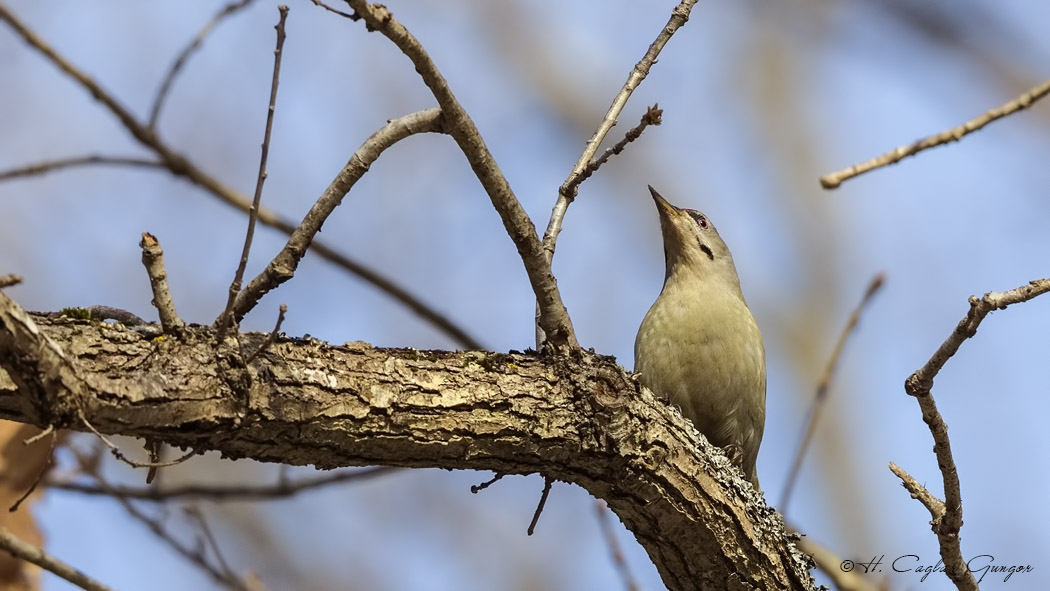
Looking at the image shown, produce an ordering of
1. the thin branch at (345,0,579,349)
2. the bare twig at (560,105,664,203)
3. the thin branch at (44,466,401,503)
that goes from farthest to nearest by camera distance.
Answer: the thin branch at (44,466,401,503) → the bare twig at (560,105,664,203) → the thin branch at (345,0,579,349)

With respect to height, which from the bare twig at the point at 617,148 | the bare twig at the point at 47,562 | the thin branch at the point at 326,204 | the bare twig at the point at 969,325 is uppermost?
the bare twig at the point at 617,148

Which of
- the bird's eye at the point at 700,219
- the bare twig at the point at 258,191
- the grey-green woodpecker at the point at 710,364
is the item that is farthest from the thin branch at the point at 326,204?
the bird's eye at the point at 700,219

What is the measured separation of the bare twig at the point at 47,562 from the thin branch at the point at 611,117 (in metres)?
2.21

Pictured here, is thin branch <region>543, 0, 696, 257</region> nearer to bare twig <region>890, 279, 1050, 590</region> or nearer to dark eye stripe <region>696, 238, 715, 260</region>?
bare twig <region>890, 279, 1050, 590</region>

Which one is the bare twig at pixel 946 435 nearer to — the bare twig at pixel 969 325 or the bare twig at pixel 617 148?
the bare twig at pixel 969 325

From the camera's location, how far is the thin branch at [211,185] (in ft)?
18.4

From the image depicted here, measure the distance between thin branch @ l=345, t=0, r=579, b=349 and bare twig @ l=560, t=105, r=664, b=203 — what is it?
1.48 ft

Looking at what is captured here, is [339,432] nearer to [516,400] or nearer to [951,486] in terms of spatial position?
[516,400]

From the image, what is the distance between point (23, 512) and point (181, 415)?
6.79 ft

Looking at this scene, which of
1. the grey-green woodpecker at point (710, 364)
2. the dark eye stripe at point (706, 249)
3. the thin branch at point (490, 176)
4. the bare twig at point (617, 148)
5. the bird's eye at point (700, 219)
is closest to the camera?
the thin branch at point (490, 176)

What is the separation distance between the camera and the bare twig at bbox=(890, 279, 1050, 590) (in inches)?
128

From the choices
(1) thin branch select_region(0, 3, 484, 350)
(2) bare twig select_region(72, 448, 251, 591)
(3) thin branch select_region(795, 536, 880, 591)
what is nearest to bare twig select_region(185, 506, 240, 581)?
(2) bare twig select_region(72, 448, 251, 591)

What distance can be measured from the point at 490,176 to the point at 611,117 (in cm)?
87

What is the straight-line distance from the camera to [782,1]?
1634 centimetres
